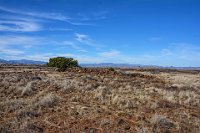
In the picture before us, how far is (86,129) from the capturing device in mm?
11977

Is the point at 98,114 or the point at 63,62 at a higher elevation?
the point at 63,62

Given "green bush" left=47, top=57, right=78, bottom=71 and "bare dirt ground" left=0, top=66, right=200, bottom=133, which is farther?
"green bush" left=47, top=57, right=78, bottom=71

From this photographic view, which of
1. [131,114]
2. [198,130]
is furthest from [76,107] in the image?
[198,130]

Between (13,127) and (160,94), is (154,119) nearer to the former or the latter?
(13,127)

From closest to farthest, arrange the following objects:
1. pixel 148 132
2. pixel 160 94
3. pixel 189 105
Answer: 1. pixel 148 132
2. pixel 189 105
3. pixel 160 94

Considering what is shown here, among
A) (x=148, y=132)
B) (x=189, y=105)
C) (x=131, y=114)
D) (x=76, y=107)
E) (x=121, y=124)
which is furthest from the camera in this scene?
(x=189, y=105)

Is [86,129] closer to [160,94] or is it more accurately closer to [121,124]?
[121,124]

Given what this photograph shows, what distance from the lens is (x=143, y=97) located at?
18641mm

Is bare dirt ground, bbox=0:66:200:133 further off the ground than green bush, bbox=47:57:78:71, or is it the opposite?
green bush, bbox=47:57:78:71

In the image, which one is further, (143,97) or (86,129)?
(143,97)

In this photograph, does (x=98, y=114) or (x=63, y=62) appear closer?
(x=98, y=114)

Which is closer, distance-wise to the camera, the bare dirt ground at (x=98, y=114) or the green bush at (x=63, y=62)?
the bare dirt ground at (x=98, y=114)

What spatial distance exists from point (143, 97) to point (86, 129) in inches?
289

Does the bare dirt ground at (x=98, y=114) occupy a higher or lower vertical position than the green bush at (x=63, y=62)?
lower
